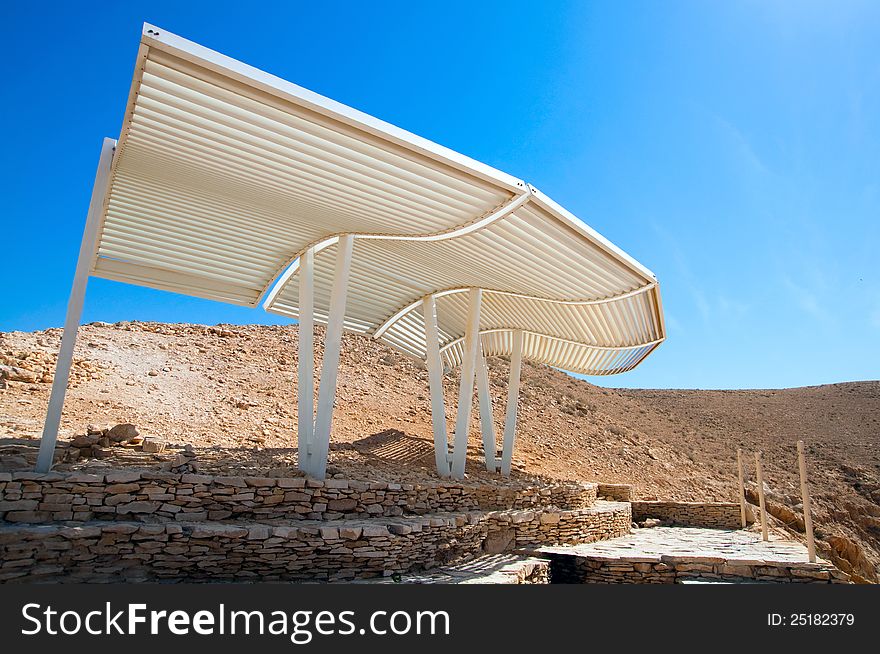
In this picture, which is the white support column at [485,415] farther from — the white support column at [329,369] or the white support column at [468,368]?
the white support column at [329,369]

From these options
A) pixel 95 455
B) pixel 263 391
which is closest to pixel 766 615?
pixel 95 455

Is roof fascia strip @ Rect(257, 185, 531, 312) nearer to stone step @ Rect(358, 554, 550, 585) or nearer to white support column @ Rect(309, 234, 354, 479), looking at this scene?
white support column @ Rect(309, 234, 354, 479)

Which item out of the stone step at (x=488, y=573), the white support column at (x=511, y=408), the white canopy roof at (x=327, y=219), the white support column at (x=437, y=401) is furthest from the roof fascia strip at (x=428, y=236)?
the white support column at (x=511, y=408)

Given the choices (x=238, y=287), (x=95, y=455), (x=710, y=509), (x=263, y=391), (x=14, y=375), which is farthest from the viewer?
(x=263, y=391)

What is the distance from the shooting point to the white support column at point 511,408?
1912 cm

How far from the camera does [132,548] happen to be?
8203 millimetres

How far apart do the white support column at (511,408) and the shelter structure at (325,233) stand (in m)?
0.07

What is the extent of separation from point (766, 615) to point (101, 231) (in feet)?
47.2

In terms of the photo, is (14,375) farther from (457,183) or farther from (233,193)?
(457,183)

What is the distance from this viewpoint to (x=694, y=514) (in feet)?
70.2

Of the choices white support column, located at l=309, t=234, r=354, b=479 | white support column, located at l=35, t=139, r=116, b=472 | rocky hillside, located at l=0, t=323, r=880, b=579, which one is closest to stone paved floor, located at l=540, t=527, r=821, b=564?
rocky hillside, located at l=0, t=323, r=880, b=579

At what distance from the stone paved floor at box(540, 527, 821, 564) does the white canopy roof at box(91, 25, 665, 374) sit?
212 inches

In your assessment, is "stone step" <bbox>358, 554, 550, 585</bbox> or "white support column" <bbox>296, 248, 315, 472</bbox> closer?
"stone step" <bbox>358, 554, 550, 585</bbox>

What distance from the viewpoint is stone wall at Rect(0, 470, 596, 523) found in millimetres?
8703
